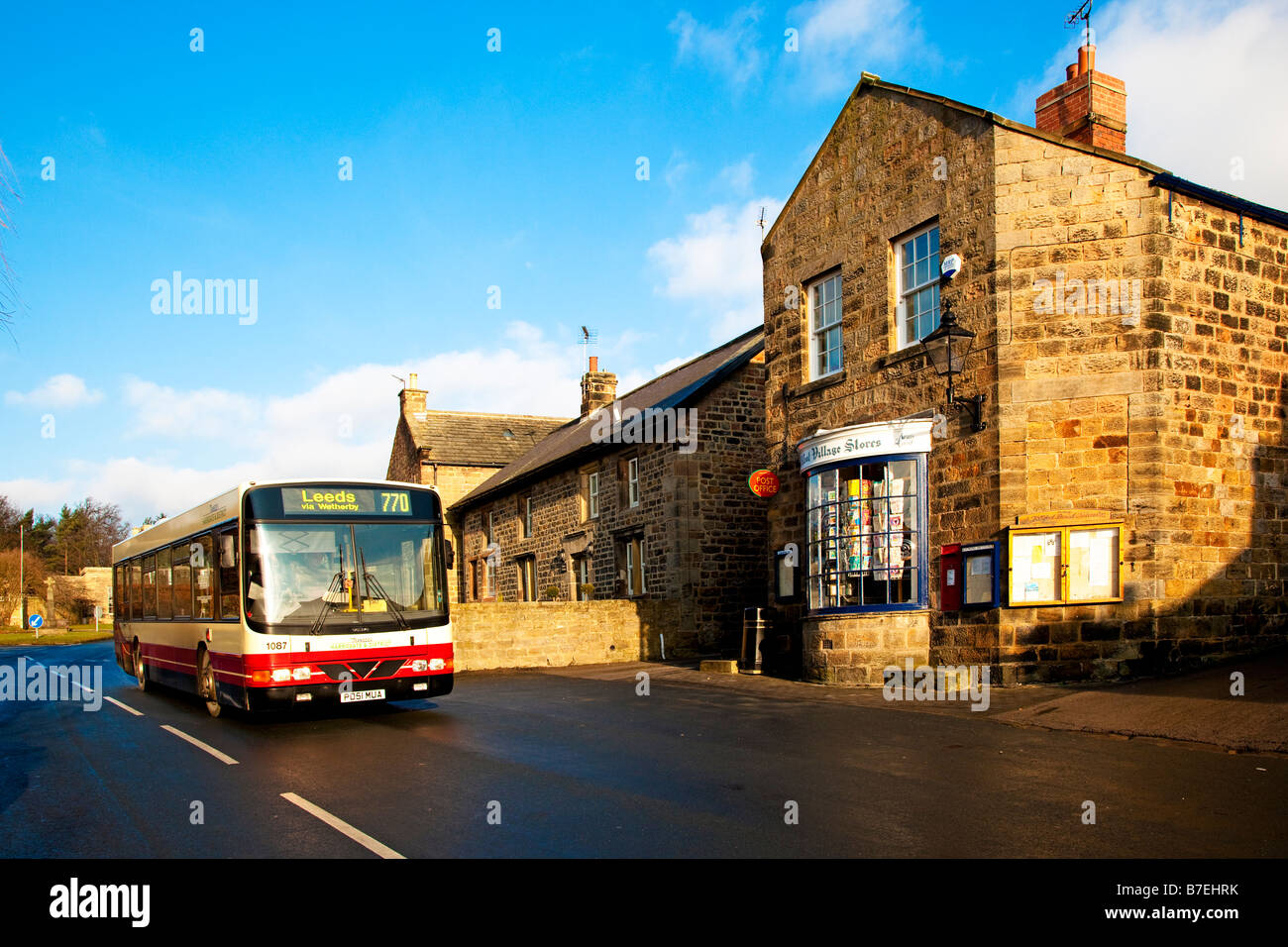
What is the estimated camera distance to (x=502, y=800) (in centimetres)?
720

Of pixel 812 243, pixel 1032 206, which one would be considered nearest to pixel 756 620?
pixel 812 243

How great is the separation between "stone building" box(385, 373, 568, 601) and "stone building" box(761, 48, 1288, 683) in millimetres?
28248

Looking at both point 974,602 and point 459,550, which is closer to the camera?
point 974,602

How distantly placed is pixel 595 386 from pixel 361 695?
85.8 ft

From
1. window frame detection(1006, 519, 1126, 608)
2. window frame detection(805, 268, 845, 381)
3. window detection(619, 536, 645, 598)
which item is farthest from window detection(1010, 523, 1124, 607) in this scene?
window detection(619, 536, 645, 598)

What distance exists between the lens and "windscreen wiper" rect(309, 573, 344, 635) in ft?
37.6

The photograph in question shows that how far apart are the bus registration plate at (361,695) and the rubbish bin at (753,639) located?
7943mm

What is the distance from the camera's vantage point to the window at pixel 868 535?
1480cm

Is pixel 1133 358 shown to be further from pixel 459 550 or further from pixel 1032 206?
pixel 459 550

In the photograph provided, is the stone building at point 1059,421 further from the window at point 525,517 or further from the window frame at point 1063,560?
the window at point 525,517

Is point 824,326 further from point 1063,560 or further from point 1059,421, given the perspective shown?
point 1063,560

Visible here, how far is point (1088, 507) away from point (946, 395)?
8.36 feet
